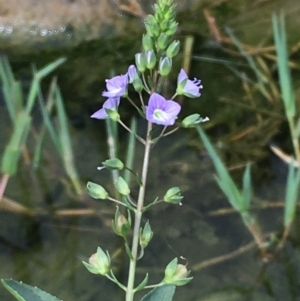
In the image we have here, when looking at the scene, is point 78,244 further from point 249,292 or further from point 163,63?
point 163,63

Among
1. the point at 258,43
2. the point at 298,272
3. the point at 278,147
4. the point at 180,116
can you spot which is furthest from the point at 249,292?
the point at 258,43

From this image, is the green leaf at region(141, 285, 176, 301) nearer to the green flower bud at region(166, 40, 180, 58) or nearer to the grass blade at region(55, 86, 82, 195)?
the green flower bud at region(166, 40, 180, 58)

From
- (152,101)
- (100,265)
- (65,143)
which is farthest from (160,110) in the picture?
(65,143)

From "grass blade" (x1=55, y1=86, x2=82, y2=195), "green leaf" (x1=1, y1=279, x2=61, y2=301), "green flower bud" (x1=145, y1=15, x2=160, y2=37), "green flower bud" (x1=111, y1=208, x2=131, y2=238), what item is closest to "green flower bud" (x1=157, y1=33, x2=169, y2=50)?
"green flower bud" (x1=145, y1=15, x2=160, y2=37)

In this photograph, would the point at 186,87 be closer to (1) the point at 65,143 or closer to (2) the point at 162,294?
(2) the point at 162,294

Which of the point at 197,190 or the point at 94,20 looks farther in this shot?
the point at 94,20

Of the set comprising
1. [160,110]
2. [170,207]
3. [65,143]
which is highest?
[160,110]
